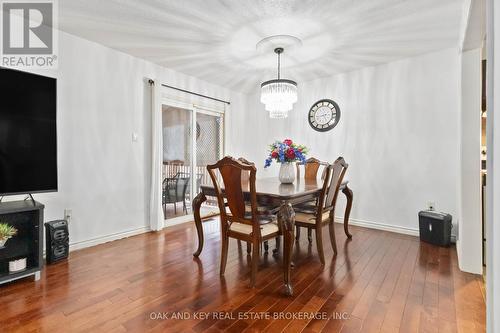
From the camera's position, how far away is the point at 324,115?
4.35 metres

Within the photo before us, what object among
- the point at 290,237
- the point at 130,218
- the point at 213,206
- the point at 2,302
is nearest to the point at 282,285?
the point at 290,237

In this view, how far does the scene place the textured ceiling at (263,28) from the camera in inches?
90.5

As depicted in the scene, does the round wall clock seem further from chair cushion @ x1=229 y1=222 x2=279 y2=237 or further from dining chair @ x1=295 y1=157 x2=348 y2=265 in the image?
chair cushion @ x1=229 y1=222 x2=279 y2=237

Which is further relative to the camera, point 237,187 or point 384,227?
point 384,227

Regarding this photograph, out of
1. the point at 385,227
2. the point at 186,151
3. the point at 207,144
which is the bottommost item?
the point at 385,227

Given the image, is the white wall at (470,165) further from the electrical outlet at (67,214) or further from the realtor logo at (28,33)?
the electrical outlet at (67,214)

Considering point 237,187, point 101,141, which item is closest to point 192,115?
point 101,141

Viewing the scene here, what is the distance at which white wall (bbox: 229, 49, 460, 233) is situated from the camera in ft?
10.8

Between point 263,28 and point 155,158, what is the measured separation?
228cm

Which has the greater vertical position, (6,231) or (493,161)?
(493,161)

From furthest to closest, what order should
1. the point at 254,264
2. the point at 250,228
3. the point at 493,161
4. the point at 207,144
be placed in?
the point at 207,144 → the point at 250,228 → the point at 254,264 → the point at 493,161

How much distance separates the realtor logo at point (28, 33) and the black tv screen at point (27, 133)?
2.04ft

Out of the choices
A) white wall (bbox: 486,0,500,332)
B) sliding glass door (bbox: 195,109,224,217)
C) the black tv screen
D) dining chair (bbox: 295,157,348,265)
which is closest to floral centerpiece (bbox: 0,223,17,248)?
the black tv screen

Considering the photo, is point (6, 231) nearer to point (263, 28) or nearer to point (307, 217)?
point (307, 217)
